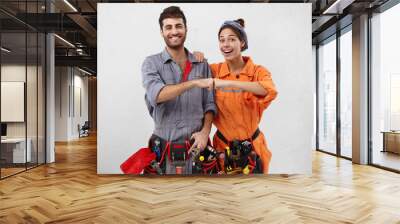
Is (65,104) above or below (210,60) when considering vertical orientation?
below

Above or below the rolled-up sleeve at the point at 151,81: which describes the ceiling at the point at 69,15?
above

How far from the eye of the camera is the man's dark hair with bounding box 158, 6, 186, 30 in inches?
266

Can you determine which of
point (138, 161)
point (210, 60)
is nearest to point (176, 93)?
point (210, 60)

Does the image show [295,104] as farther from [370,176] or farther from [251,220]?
[251,220]

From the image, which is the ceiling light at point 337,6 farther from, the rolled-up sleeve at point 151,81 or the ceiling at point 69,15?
the rolled-up sleeve at point 151,81

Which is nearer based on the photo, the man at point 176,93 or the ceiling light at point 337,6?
the man at point 176,93

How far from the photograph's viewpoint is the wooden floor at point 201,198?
166 inches

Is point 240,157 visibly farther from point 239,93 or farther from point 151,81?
point 151,81

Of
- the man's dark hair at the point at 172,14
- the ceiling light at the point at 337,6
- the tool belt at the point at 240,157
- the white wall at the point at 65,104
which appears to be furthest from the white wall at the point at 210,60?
the white wall at the point at 65,104

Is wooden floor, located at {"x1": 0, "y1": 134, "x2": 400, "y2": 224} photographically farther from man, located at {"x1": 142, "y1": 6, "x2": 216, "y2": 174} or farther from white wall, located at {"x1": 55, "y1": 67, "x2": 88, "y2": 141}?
white wall, located at {"x1": 55, "y1": 67, "x2": 88, "y2": 141}

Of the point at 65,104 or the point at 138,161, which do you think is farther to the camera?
the point at 65,104

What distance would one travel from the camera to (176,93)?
656 cm

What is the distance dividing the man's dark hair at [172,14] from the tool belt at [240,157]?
2116 millimetres

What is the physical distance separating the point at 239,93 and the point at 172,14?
180cm
